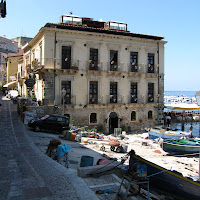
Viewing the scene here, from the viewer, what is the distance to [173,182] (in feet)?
25.2

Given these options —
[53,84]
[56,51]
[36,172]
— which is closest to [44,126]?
[53,84]

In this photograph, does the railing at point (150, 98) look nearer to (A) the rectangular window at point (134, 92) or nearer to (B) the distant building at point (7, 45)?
(A) the rectangular window at point (134, 92)

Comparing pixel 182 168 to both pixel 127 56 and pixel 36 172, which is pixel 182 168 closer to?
pixel 36 172

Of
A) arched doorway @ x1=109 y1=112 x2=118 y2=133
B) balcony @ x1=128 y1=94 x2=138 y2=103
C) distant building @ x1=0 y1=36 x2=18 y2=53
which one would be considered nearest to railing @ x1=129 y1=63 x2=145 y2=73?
balcony @ x1=128 y1=94 x2=138 y2=103

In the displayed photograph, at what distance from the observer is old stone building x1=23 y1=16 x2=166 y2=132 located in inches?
1049

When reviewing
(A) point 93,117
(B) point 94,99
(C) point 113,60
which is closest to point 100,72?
(C) point 113,60

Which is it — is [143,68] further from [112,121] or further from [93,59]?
[112,121]

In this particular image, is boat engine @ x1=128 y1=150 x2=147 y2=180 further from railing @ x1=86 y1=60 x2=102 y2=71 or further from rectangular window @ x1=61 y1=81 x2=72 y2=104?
railing @ x1=86 y1=60 x2=102 y2=71

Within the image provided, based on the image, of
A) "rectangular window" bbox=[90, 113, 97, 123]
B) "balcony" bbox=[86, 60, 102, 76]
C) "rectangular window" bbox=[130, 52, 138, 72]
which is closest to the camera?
"balcony" bbox=[86, 60, 102, 76]

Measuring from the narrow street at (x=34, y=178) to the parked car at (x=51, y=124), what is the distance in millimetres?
6717

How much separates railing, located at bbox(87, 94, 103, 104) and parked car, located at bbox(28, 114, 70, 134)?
702 centimetres

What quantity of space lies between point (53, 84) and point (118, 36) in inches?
390

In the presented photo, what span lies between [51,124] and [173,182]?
15218 millimetres

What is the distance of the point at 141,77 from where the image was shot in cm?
3111
